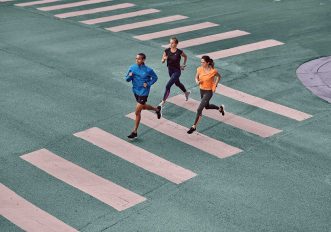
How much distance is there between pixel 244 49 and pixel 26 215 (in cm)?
1261

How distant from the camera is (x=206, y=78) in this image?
1551 centimetres

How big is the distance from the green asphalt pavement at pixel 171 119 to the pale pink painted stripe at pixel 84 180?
0.17 meters

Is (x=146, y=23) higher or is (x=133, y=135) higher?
(x=146, y=23)

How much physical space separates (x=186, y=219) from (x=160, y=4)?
1999cm

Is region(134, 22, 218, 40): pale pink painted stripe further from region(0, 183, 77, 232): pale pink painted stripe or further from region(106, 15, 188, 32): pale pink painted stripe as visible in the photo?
region(0, 183, 77, 232): pale pink painted stripe

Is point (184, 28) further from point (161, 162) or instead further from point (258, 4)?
point (161, 162)

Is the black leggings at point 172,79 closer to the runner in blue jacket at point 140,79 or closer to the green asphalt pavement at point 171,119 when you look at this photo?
the green asphalt pavement at point 171,119

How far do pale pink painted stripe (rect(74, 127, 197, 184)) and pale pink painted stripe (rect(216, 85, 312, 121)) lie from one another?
4085 mm

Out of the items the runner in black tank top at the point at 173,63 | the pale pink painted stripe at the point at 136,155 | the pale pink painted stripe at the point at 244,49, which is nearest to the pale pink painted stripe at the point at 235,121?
the runner in black tank top at the point at 173,63

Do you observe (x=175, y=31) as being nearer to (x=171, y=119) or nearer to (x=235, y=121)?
(x=171, y=119)

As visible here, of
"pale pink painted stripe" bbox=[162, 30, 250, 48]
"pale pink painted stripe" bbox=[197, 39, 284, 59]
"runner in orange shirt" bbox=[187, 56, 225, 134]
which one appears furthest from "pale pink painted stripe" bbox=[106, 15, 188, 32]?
"runner in orange shirt" bbox=[187, 56, 225, 134]

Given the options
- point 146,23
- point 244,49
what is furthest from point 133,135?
point 146,23

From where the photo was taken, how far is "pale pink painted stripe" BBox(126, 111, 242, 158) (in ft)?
48.8

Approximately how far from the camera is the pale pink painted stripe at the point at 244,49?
2239 centimetres
